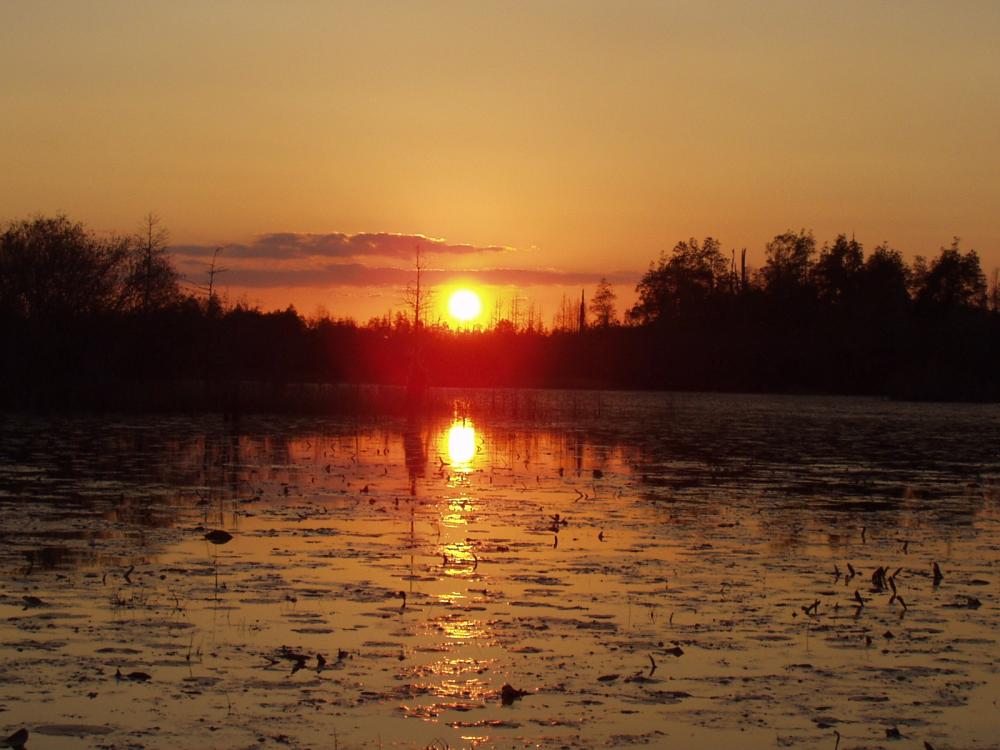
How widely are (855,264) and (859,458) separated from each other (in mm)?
92666

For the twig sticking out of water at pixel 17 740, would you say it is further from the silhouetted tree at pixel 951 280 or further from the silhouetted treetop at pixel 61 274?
the silhouetted tree at pixel 951 280

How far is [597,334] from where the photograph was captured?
117 meters

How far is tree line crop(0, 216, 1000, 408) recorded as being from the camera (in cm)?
5700

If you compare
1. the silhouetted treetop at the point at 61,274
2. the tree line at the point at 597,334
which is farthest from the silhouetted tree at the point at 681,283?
the silhouetted treetop at the point at 61,274

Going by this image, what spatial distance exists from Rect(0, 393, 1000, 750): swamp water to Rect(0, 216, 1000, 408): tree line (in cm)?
3493

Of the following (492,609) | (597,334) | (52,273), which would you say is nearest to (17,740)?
(492,609)

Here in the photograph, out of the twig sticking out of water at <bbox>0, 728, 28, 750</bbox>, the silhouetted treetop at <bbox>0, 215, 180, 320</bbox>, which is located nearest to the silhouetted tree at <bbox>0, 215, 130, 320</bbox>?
the silhouetted treetop at <bbox>0, 215, 180, 320</bbox>

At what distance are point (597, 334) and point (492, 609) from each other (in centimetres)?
10661

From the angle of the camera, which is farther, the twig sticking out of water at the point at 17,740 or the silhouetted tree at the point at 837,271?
the silhouetted tree at the point at 837,271

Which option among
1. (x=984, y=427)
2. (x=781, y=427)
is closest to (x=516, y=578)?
(x=781, y=427)

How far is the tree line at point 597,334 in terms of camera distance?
187 feet

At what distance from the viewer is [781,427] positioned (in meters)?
45.4

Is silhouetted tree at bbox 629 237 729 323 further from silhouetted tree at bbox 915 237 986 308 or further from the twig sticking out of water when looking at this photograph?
the twig sticking out of water

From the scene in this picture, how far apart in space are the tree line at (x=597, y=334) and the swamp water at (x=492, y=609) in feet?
115
